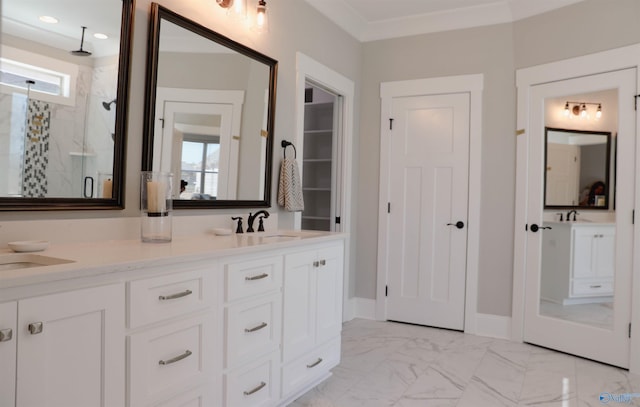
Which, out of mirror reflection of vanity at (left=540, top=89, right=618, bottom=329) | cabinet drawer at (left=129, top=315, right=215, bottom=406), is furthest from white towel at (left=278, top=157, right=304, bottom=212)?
mirror reflection of vanity at (left=540, top=89, right=618, bottom=329)

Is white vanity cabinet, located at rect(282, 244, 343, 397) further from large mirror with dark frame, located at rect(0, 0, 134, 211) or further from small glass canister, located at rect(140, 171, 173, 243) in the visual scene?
large mirror with dark frame, located at rect(0, 0, 134, 211)

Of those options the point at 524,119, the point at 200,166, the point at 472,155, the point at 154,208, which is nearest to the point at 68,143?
the point at 154,208

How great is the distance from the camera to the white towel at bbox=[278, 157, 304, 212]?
308 centimetres

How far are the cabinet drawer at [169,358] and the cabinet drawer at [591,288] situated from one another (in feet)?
9.11

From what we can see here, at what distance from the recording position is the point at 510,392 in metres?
2.66

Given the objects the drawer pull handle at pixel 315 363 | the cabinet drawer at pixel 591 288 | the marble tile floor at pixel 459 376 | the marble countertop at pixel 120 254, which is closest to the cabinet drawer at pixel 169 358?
the marble countertop at pixel 120 254

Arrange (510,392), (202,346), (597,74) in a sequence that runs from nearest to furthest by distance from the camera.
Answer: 1. (202,346)
2. (510,392)
3. (597,74)

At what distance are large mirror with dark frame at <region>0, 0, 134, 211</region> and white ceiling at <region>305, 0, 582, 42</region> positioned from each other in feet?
6.36

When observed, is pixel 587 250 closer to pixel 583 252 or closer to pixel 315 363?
pixel 583 252

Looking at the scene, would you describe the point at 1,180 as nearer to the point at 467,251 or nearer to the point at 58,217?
the point at 58,217

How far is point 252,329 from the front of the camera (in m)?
1.99

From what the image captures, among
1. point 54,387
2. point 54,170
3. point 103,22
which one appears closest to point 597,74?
point 103,22

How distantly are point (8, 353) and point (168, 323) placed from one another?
20.3 inches

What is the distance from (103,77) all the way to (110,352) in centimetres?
115
